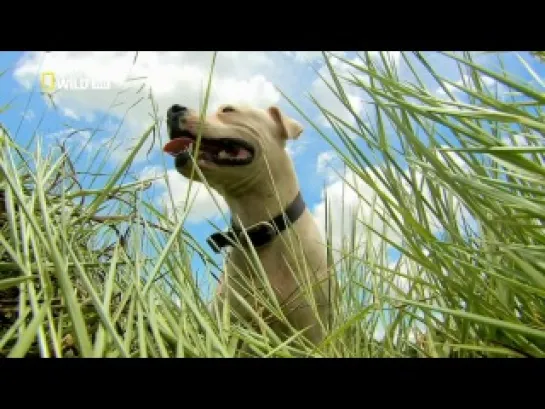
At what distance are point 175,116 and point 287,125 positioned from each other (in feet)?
1.07

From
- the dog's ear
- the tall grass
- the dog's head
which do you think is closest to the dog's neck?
the dog's head

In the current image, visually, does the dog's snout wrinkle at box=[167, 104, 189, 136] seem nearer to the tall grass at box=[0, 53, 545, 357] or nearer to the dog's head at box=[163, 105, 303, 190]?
the dog's head at box=[163, 105, 303, 190]

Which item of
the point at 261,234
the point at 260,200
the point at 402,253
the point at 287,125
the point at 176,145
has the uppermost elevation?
the point at 287,125

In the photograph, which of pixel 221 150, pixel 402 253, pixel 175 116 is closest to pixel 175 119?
pixel 175 116

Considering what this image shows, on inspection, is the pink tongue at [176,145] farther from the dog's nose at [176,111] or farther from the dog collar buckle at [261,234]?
the dog collar buckle at [261,234]

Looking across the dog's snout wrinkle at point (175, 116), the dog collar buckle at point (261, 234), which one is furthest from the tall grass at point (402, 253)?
the dog's snout wrinkle at point (175, 116)

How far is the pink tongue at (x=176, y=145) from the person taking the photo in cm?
154

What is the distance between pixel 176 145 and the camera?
63.2 inches

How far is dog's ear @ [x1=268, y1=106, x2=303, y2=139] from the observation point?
181cm

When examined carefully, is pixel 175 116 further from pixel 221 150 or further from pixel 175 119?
pixel 221 150
